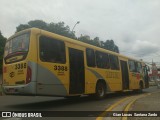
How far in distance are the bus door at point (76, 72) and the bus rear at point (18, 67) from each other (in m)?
2.44

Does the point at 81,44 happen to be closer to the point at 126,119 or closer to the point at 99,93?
the point at 99,93

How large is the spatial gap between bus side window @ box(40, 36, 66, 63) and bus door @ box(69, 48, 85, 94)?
0.68m

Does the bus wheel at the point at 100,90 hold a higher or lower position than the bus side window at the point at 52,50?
lower

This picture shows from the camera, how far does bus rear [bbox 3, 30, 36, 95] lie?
1054 centimetres

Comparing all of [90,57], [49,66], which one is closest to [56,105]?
[49,66]

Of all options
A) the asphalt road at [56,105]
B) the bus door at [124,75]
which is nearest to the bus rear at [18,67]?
the asphalt road at [56,105]

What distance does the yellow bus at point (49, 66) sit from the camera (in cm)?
1073

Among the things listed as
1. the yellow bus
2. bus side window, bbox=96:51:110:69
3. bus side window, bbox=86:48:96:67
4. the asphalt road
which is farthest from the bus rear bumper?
bus side window, bbox=96:51:110:69

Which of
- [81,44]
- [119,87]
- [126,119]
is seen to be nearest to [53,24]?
[119,87]

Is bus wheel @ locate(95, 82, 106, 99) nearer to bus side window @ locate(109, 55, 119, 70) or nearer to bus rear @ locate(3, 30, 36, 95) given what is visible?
bus side window @ locate(109, 55, 119, 70)

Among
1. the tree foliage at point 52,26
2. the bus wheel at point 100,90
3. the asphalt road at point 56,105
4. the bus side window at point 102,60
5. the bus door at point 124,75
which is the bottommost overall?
the asphalt road at point 56,105

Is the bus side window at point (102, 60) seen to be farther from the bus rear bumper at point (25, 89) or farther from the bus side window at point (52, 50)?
the bus rear bumper at point (25, 89)

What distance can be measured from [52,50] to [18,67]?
160 centimetres

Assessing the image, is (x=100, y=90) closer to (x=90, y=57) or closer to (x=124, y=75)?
(x=90, y=57)
